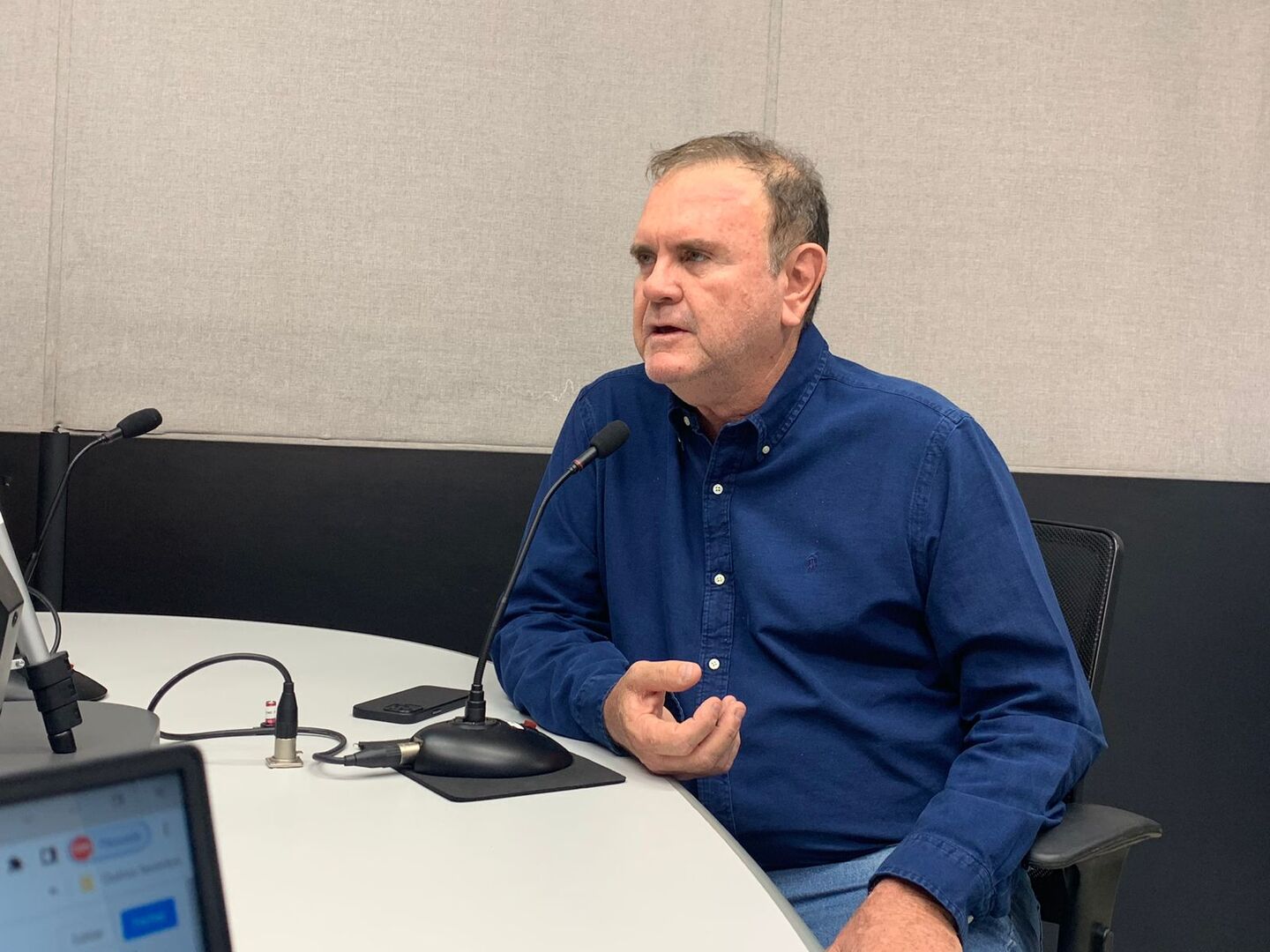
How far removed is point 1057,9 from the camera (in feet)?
8.07

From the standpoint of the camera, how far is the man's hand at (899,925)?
1007 millimetres

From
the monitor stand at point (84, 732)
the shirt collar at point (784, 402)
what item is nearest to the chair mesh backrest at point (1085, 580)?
the shirt collar at point (784, 402)

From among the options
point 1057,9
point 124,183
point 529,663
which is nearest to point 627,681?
point 529,663

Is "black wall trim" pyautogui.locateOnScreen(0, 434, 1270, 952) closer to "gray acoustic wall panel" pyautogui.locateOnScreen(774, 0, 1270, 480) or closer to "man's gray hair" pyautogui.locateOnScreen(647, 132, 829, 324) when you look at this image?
"gray acoustic wall panel" pyautogui.locateOnScreen(774, 0, 1270, 480)

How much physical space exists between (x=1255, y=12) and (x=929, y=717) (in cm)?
192

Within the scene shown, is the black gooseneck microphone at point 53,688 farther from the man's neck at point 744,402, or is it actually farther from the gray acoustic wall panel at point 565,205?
the gray acoustic wall panel at point 565,205

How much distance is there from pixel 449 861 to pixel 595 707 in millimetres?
355

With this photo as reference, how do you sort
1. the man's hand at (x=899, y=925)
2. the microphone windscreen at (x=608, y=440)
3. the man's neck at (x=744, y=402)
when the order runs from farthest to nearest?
1. the man's neck at (x=744, y=402)
2. the microphone windscreen at (x=608, y=440)
3. the man's hand at (x=899, y=925)

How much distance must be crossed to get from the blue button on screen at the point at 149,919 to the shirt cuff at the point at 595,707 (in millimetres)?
843

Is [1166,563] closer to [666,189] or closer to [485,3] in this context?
[666,189]

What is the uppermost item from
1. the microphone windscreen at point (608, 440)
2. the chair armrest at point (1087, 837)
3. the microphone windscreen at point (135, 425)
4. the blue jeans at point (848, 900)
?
the microphone windscreen at point (608, 440)

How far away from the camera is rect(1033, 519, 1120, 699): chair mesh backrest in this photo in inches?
55.2

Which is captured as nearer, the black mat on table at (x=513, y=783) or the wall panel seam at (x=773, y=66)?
the black mat on table at (x=513, y=783)

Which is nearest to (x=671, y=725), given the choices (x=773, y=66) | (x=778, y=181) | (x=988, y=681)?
(x=988, y=681)
